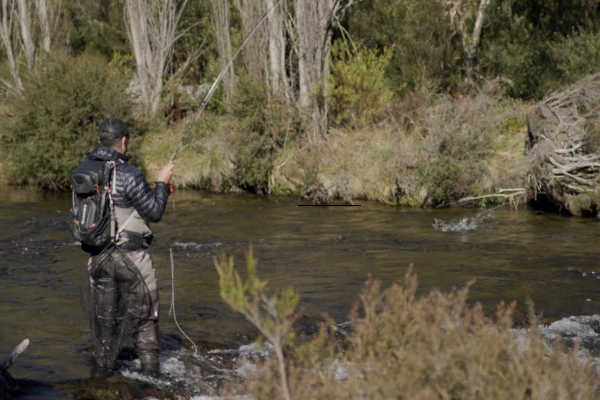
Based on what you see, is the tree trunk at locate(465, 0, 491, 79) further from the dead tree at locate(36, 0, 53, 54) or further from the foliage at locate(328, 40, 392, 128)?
the dead tree at locate(36, 0, 53, 54)

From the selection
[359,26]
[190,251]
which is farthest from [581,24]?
[190,251]

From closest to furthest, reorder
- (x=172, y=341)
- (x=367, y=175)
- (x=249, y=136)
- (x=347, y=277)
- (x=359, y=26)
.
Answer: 1. (x=172, y=341)
2. (x=347, y=277)
3. (x=367, y=175)
4. (x=249, y=136)
5. (x=359, y=26)

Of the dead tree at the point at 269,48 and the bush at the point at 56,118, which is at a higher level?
the dead tree at the point at 269,48

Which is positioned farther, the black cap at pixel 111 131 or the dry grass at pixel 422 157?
the dry grass at pixel 422 157

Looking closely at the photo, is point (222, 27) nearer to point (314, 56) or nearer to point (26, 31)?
point (314, 56)

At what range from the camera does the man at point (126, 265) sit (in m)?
6.06

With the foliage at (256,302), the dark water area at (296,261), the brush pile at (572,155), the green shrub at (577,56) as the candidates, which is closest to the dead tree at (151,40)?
the dark water area at (296,261)

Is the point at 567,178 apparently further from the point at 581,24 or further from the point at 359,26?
the point at 359,26

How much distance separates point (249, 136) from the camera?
18.7 meters

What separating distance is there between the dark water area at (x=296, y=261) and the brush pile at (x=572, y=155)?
456mm

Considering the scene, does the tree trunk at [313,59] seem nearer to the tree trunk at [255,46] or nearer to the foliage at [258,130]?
the foliage at [258,130]

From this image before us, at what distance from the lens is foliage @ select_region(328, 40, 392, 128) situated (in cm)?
1933

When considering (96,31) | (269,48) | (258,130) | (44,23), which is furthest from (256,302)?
(96,31)

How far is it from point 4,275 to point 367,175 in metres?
8.68
